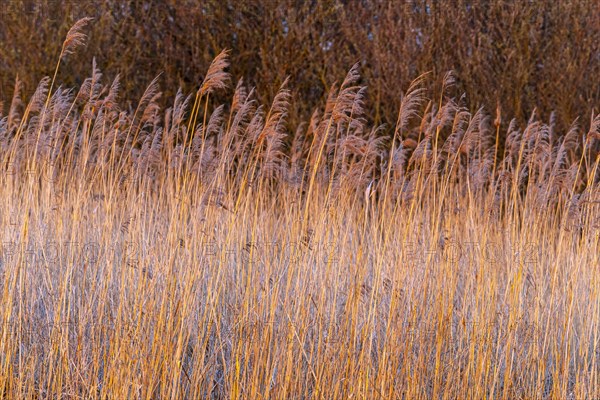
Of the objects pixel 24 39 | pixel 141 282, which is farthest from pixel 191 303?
pixel 24 39

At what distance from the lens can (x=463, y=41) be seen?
7.29 m

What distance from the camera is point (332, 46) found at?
7520mm

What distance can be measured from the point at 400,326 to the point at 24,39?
206 inches

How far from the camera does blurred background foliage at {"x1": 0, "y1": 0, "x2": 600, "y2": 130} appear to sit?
23.6 ft

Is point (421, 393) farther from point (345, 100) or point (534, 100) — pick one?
point (534, 100)

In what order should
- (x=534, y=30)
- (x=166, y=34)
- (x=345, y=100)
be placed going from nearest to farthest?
(x=345, y=100)
(x=534, y=30)
(x=166, y=34)

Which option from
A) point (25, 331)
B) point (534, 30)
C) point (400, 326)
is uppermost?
point (534, 30)

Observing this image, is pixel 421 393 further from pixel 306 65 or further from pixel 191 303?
pixel 306 65

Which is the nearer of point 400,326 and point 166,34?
point 400,326

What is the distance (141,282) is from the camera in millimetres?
3520

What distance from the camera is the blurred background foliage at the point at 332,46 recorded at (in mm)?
7191

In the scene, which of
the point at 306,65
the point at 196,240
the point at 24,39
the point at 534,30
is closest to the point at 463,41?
the point at 534,30

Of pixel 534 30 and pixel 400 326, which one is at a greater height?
pixel 534 30

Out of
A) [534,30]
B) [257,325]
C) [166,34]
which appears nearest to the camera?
[257,325]
